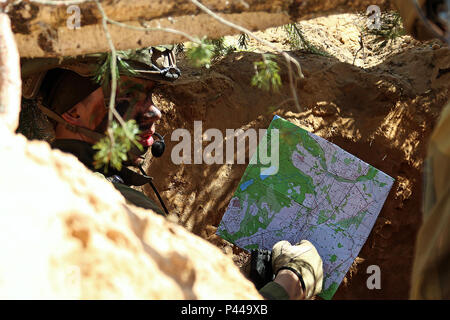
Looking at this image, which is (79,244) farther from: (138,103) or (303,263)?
(138,103)

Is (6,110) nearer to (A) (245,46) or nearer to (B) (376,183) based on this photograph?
(B) (376,183)

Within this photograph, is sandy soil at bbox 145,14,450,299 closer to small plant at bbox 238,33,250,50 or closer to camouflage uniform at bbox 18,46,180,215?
small plant at bbox 238,33,250,50

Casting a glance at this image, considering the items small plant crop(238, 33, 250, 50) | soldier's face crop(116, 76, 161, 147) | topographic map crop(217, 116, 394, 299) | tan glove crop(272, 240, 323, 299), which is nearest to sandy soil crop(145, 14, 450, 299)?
small plant crop(238, 33, 250, 50)

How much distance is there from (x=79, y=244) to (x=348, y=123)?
270 centimetres

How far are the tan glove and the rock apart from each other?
29.0 inches

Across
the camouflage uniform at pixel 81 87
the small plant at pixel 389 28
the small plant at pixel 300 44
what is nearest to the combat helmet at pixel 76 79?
the camouflage uniform at pixel 81 87

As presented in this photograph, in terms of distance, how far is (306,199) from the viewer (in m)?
2.80

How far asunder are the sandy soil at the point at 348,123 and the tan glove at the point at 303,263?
1.14 metres

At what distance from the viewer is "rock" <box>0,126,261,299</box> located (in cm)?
113

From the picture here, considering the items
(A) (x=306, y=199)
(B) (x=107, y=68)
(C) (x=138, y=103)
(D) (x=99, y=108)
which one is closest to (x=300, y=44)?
(A) (x=306, y=199)

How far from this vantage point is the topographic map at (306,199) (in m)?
2.70

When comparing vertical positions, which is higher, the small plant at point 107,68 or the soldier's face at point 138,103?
the small plant at point 107,68

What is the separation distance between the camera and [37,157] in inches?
54.1

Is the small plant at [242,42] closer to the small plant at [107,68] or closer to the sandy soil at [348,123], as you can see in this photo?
the sandy soil at [348,123]
